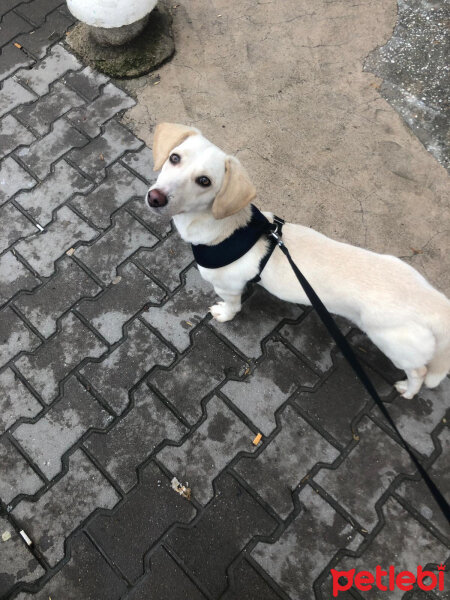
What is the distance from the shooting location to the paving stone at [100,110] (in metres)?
4.55

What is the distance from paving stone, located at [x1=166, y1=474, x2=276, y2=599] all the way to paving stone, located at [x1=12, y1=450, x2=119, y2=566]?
619 millimetres

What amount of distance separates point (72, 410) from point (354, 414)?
222cm

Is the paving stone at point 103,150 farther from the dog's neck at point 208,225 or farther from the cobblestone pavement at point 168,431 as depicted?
the dog's neck at point 208,225

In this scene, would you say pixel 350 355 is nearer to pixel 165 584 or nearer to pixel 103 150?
A: pixel 165 584

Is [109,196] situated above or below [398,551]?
above

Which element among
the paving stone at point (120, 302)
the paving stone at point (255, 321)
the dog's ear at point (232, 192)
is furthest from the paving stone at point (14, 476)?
the dog's ear at point (232, 192)

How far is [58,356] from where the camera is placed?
11.8ft

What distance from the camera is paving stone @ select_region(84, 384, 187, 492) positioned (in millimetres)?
3211

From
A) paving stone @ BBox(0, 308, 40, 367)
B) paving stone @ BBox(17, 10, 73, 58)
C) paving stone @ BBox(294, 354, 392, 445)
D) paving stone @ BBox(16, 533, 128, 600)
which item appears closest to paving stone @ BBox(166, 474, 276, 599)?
paving stone @ BBox(16, 533, 128, 600)

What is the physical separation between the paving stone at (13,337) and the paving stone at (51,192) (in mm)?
983

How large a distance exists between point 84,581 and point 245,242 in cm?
256

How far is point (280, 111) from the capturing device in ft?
15.1

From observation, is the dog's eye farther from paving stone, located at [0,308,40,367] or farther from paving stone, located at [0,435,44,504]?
paving stone, located at [0,435,44,504]

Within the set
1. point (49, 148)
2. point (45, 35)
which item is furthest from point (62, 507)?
point (45, 35)
